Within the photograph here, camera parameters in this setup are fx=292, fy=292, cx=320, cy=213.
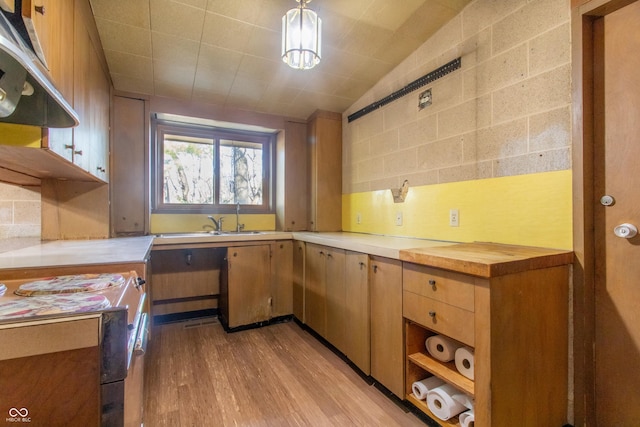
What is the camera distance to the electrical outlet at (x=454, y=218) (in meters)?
1.97

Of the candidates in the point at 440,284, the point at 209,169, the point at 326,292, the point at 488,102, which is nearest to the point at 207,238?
the point at 209,169

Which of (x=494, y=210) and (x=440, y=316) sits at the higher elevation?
(x=494, y=210)

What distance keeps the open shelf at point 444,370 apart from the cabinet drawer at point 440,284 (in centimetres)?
36

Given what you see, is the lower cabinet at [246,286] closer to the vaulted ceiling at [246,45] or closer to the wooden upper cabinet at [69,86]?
the wooden upper cabinet at [69,86]

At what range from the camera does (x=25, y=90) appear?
37.7 inches

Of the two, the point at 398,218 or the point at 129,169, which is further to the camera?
the point at 129,169

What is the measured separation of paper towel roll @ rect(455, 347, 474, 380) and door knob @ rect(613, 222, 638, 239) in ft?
2.81

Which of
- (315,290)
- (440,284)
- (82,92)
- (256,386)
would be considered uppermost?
(82,92)

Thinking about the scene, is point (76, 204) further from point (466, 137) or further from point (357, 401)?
point (466, 137)

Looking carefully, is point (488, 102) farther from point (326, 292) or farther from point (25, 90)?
point (25, 90)

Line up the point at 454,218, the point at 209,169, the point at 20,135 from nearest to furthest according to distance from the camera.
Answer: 1. the point at 20,135
2. the point at 454,218
3. the point at 209,169

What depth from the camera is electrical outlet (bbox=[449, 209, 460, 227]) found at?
77.4 inches

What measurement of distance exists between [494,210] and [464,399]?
104 centimetres

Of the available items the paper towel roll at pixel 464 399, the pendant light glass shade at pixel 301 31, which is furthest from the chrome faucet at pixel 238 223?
the paper towel roll at pixel 464 399
